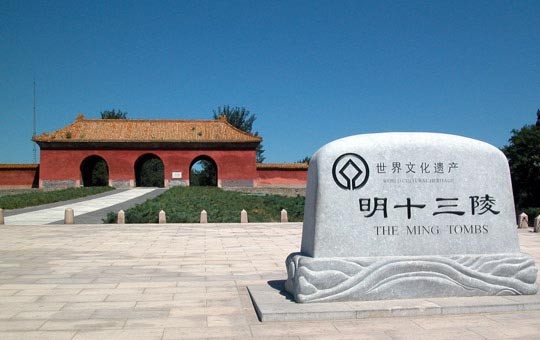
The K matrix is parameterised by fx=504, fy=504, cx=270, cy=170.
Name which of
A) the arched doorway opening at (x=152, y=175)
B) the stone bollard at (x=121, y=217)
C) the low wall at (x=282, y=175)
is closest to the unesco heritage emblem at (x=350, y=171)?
the stone bollard at (x=121, y=217)

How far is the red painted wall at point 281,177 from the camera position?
130ft

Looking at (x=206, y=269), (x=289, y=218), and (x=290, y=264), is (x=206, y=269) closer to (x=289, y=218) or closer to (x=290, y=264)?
(x=290, y=264)

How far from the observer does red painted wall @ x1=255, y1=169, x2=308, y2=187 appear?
3972 cm

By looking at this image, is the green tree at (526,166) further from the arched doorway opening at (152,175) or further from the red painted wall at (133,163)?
the arched doorway opening at (152,175)

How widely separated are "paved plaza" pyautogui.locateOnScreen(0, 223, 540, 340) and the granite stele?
0.49 metres

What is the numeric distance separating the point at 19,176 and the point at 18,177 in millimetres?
102

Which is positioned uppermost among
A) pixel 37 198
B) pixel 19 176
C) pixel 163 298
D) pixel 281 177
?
pixel 19 176

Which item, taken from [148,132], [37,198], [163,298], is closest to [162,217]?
[163,298]

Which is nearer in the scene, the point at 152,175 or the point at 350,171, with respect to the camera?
the point at 350,171

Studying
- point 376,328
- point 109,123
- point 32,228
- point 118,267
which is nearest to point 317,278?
point 376,328

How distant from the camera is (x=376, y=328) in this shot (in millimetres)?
4410

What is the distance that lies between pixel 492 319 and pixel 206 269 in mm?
4256

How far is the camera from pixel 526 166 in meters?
37.3

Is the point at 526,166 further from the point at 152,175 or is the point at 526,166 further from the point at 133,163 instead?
the point at 152,175
